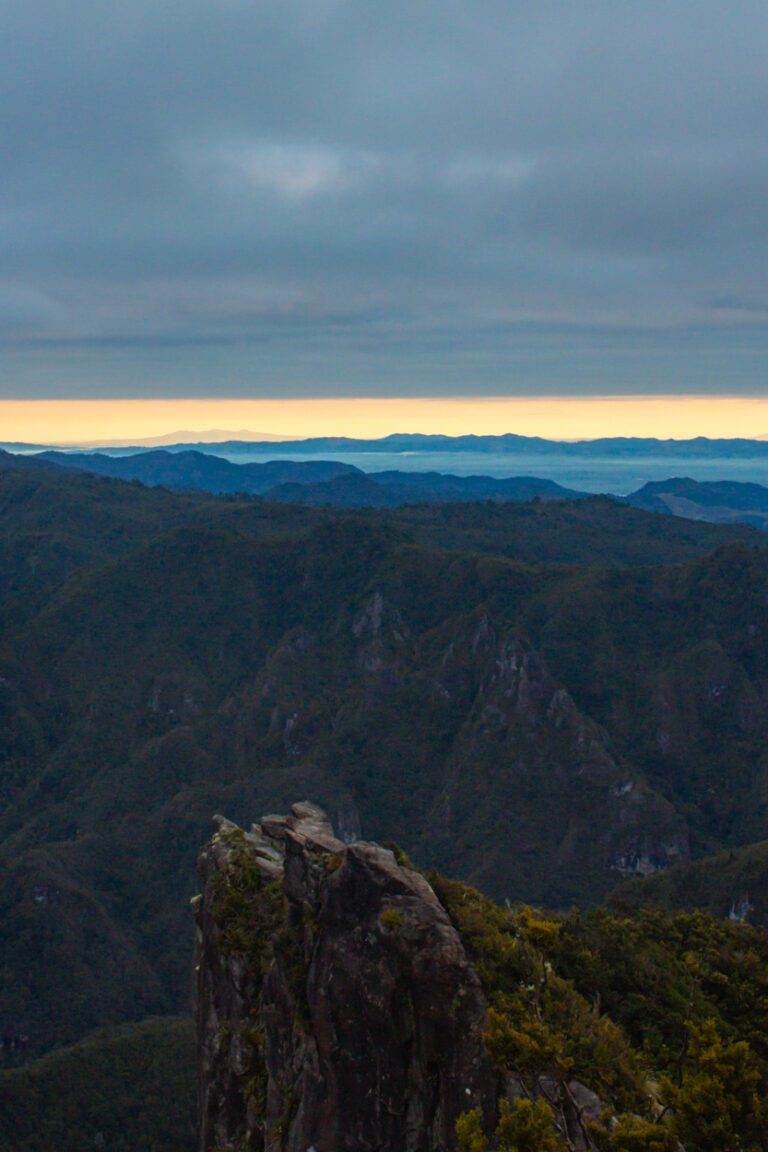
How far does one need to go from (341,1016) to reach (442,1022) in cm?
310

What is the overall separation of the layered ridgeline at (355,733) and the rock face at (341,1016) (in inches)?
1833

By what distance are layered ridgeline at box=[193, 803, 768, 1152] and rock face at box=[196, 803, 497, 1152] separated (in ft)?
0.17

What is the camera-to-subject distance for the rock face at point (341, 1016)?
2236 centimetres

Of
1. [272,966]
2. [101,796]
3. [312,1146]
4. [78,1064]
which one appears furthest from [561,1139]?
[101,796]

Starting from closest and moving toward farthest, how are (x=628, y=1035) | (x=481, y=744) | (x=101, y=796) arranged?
(x=628, y=1035) < (x=481, y=744) < (x=101, y=796)

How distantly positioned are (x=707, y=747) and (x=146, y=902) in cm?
7861

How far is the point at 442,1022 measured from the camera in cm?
2238

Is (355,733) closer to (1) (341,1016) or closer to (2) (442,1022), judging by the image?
(1) (341,1016)

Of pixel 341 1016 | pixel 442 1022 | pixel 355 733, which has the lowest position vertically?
pixel 355 733

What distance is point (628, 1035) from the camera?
2667 centimetres

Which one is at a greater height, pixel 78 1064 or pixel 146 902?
pixel 78 1064

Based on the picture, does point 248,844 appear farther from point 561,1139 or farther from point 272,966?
point 561,1139

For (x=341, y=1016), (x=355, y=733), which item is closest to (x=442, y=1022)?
(x=341, y=1016)

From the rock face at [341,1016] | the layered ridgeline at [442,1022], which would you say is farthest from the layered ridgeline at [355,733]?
the rock face at [341,1016]
